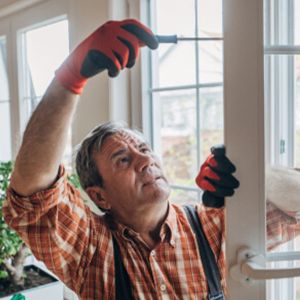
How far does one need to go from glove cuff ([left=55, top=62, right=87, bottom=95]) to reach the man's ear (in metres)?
0.37

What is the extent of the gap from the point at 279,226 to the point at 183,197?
2.27 ft

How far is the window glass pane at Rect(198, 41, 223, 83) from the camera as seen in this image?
53.9 inches

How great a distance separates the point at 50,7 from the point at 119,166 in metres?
1.08

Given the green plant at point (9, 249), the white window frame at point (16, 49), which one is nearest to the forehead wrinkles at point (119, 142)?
the green plant at point (9, 249)

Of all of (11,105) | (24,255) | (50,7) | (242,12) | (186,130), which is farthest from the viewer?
(11,105)

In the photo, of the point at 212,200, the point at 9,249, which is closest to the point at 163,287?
the point at 212,200

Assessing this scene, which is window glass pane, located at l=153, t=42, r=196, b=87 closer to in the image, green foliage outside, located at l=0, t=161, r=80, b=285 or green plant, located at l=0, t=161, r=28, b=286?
green foliage outside, located at l=0, t=161, r=80, b=285

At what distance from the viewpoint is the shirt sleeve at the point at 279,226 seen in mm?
841

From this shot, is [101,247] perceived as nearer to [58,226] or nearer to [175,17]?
[58,226]

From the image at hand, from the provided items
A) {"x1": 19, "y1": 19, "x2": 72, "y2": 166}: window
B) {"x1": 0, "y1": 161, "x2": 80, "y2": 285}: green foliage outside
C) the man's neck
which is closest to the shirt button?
the man's neck

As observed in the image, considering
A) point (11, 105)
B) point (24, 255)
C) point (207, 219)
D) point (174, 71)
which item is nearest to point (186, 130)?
point (174, 71)

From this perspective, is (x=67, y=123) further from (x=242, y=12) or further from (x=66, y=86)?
(x=242, y=12)

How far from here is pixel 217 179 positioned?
0.86 metres

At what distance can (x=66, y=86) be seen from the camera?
83cm
